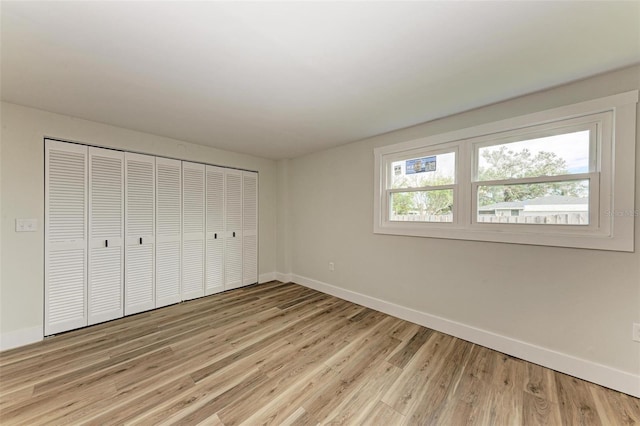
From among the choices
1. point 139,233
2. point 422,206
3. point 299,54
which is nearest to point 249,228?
point 139,233

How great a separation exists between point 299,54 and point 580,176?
2404mm

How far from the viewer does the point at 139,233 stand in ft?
10.0

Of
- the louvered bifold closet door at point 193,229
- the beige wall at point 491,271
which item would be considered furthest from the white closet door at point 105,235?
the beige wall at point 491,271

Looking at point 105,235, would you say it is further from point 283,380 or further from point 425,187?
point 425,187

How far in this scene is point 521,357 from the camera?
2.10 metres

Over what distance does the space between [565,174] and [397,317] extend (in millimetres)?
2202

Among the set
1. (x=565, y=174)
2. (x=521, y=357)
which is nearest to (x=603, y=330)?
(x=521, y=357)

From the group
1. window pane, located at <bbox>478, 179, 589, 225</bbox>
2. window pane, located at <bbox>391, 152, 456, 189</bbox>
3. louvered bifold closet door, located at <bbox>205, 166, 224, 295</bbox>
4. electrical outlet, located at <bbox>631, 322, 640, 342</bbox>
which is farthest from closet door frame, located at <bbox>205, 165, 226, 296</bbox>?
electrical outlet, located at <bbox>631, 322, 640, 342</bbox>

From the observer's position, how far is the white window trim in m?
1.72

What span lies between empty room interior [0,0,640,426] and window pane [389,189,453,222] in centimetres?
3

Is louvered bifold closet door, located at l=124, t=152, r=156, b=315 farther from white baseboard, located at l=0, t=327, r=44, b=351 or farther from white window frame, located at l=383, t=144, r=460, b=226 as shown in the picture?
white window frame, located at l=383, t=144, r=460, b=226

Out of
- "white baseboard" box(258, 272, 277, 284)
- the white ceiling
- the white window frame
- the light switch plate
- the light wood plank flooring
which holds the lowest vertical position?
the light wood plank flooring

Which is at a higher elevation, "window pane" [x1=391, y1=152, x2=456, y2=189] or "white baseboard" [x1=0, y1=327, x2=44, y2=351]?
"window pane" [x1=391, y1=152, x2=456, y2=189]

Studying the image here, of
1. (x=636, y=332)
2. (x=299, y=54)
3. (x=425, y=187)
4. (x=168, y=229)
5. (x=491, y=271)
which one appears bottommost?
(x=636, y=332)
